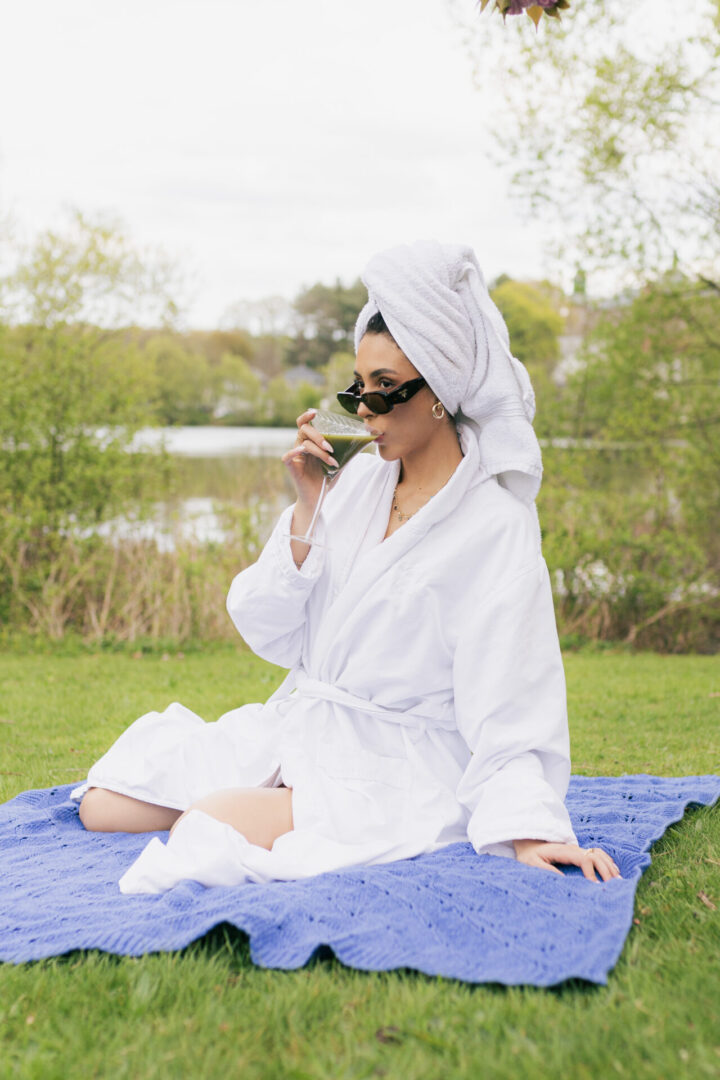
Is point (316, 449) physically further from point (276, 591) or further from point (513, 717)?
point (513, 717)

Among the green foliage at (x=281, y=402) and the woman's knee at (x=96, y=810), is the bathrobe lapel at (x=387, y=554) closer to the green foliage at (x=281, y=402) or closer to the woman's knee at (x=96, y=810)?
the woman's knee at (x=96, y=810)

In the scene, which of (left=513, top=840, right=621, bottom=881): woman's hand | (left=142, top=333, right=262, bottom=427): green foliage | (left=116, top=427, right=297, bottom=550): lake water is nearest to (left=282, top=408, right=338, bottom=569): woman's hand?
(left=513, top=840, right=621, bottom=881): woman's hand

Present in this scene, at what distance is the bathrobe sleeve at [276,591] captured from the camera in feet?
9.62

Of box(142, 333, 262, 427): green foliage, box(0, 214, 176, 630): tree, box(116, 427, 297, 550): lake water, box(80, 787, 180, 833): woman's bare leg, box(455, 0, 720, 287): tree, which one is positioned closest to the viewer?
box(80, 787, 180, 833): woman's bare leg

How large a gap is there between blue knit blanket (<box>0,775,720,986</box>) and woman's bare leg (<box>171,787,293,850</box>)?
204 millimetres

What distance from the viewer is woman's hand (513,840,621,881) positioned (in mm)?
2500

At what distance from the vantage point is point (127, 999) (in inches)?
80.0

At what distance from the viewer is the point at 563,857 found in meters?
2.51

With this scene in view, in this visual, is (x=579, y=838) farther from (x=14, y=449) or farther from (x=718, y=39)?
(x=718, y=39)

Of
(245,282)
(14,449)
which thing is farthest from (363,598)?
(245,282)

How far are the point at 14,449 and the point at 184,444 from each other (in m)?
5.16

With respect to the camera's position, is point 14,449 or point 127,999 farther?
point 14,449

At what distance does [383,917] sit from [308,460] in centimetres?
130

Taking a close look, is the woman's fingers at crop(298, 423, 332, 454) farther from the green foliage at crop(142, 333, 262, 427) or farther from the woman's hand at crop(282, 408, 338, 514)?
the green foliage at crop(142, 333, 262, 427)
